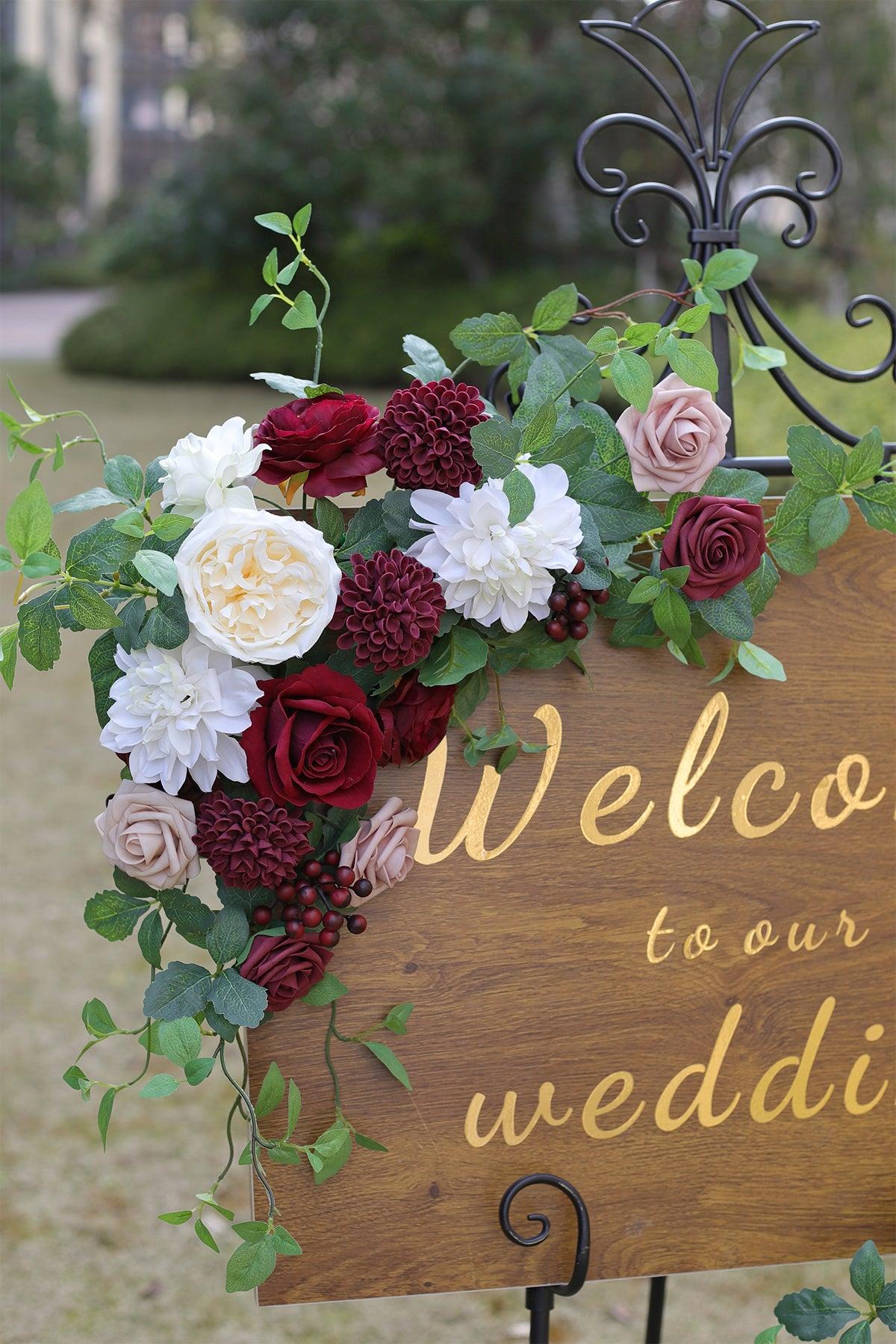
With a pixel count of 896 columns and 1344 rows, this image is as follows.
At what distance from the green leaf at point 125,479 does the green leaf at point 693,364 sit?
35 cm

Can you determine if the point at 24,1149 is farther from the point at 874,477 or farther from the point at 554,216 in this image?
the point at 554,216

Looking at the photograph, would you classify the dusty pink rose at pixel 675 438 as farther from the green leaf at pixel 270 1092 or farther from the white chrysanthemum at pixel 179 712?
the green leaf at pixel 270 1092

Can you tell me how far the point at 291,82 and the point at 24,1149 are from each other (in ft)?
30.3

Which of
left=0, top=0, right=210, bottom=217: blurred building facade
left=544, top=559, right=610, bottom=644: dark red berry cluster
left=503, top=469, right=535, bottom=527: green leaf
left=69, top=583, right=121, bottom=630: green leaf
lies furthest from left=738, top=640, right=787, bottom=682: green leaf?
left=0, top=0, right=210, bottom=217: blurred building facade

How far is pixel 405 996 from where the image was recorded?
0.86 m

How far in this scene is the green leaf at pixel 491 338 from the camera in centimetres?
85

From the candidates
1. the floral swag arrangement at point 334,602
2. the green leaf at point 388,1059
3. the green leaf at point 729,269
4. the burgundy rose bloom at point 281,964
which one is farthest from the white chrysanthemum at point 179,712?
the green leaf at point 729,269

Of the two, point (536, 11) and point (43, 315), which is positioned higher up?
point (536, 11)

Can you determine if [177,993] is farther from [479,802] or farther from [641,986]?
[641,986]

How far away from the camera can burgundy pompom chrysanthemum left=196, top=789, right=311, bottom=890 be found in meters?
0.76

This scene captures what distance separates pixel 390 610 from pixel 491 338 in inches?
9.4

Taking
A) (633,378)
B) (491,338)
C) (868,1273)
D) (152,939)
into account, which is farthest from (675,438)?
(868,1273)

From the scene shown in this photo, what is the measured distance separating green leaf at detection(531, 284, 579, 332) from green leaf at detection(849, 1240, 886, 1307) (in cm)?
69

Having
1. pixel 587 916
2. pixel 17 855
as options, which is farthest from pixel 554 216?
pixel 587 916
